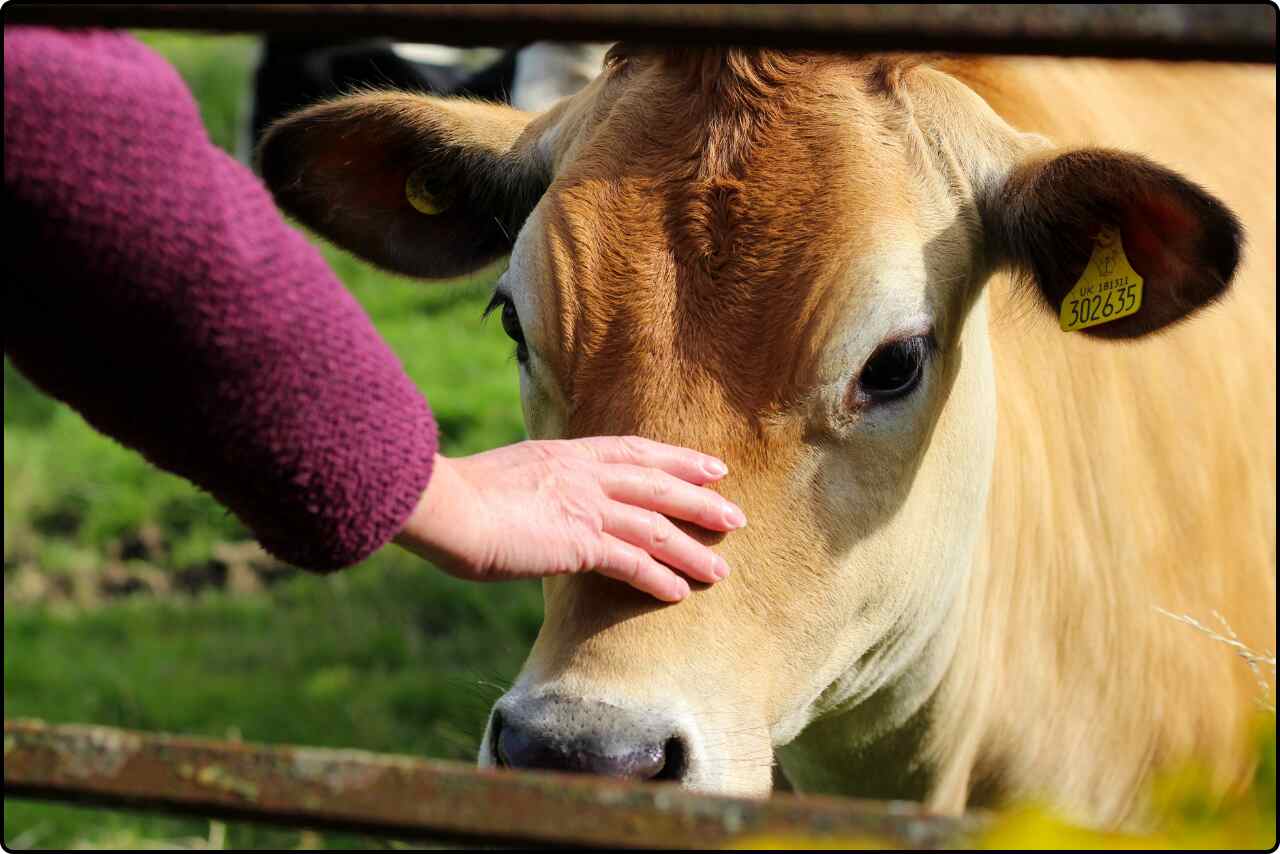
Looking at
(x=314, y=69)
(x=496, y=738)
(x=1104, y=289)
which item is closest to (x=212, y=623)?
(x=314, y=69)

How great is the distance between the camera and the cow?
2.20 m

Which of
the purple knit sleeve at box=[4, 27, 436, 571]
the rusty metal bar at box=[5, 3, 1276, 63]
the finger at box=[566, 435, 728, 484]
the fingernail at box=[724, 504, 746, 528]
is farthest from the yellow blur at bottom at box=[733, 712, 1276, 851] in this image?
the fingernail at box=[724, 504, 746, 528]

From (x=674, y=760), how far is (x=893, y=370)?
78cm

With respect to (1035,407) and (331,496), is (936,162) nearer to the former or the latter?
(1035,407)

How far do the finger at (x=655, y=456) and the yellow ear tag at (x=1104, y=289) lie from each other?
31.7 inches

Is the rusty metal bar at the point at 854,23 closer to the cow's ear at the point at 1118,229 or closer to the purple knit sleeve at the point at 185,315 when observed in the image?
the purple knit sleeve at the point at 185,315

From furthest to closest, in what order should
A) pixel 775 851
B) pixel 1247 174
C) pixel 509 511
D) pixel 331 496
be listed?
pixel 1247 174 < pixel 509 511 < pixel 331 496 < pixel 775 851

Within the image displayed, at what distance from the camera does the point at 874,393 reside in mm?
2346

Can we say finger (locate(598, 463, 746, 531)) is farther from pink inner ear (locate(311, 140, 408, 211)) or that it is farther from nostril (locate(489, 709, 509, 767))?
pink inner ear (locate(311, 140, 408, 211))

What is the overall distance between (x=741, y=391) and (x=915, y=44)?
1131 mm

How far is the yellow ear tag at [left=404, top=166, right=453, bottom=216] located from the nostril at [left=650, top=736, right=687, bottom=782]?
1.55 meters

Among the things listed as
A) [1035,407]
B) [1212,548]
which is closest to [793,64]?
[1035,407]

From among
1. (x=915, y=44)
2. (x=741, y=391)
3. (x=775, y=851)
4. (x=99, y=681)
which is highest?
(x=915, y=44)

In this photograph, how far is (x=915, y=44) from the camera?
1.14 m
